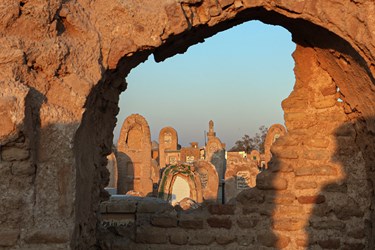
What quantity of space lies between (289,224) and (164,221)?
3.65 feet

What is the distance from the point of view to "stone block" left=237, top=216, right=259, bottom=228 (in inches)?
154

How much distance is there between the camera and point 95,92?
3.07 metres

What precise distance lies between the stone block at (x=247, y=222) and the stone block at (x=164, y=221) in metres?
0.58

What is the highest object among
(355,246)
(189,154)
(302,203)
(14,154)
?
(189,154)

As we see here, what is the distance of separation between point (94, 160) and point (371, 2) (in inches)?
90.0

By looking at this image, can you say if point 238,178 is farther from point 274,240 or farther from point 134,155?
point 274,240

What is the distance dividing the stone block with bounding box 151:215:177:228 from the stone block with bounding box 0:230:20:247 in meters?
1.59

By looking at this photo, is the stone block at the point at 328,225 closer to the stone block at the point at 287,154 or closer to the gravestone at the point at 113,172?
the stone block at the point at 287,154

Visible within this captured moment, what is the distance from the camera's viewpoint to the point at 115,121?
392 cm

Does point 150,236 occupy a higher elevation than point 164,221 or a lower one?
lower

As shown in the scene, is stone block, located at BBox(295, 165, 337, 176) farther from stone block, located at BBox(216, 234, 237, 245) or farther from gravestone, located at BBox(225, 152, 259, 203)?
gravestone, located at BBox(225, 152, 259, 203)

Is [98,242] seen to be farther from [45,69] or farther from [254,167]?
[254,167]

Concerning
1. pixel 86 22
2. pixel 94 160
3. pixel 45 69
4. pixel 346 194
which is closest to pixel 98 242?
pixel 94 160

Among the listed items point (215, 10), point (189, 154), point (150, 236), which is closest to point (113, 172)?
point (189, 154)
